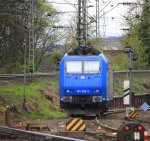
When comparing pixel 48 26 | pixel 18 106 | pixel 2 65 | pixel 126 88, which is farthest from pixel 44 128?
pixel 48 26

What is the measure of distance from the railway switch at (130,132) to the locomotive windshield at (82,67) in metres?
12.8

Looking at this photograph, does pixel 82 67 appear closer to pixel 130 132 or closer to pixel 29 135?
pixel 29 135

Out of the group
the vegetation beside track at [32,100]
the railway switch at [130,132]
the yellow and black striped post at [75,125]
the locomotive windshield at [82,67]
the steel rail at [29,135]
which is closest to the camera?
the railway switch at [130,132]

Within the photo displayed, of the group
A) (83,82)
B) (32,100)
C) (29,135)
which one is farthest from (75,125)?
(32,100)

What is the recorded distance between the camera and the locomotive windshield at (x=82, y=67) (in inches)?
991

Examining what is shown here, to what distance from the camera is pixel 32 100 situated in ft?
111

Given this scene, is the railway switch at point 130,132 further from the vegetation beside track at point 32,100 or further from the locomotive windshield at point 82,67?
the vegetation beside track at point 32,100

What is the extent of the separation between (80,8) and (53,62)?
27.6 m

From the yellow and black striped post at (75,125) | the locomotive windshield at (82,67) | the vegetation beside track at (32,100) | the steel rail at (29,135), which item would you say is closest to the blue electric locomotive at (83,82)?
the locomotive windshield at (82,67)

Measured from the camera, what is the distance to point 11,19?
137 feet

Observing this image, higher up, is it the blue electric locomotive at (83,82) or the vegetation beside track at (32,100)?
the blue electric locomotive at (83,82)

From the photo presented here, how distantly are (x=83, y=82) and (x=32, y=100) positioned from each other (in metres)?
9.65

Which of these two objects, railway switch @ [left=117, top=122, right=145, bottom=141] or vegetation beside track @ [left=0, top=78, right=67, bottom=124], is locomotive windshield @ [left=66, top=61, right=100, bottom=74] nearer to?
vegetation beside track @ [left=0, top=78, right=67, bottom=124]

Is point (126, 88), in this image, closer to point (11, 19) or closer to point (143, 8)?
point (11, 19)
